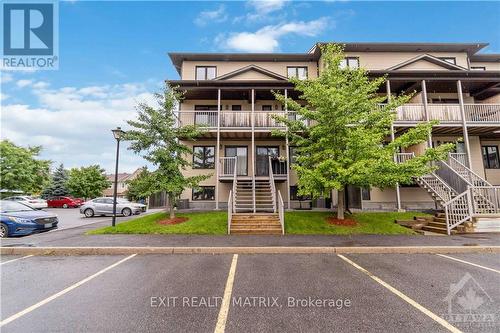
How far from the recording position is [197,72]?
18.9 meters

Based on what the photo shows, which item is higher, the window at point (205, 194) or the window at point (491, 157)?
the window at point (491, 157)

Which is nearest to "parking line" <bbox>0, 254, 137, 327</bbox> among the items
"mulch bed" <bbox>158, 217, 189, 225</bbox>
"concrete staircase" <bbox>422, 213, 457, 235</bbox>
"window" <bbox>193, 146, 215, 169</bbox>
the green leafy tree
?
"mulch bed" <bbox>158, 217, 189, 225</bbox>

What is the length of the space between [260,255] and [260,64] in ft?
55.2

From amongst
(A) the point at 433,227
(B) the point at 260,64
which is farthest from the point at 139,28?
(A) the point at 433,227

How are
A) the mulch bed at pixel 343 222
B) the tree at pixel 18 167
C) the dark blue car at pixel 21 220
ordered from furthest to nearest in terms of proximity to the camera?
the tree at pixel 18 167, the mulch bed at pixel 343 222, the dark blue car at pixel 21 220

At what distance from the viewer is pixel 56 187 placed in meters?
34.8

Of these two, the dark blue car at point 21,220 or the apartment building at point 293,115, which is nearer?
the dark blue car at point 21,220

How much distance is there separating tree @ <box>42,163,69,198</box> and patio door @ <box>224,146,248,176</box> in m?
32.4

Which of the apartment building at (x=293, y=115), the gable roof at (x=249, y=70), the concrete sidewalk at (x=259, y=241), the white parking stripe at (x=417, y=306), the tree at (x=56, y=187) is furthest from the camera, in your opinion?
the tree at (x=56, y=187)

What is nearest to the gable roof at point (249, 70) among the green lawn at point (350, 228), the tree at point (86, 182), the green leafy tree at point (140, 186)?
the green leafy tree at point (140, 186)

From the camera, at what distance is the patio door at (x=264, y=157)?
17172 mm

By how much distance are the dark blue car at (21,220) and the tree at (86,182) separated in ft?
92.9

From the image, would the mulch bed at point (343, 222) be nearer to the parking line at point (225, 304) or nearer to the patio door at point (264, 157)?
the patio door at point (264, 157)

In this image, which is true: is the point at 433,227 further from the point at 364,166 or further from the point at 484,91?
the point at 484,91
